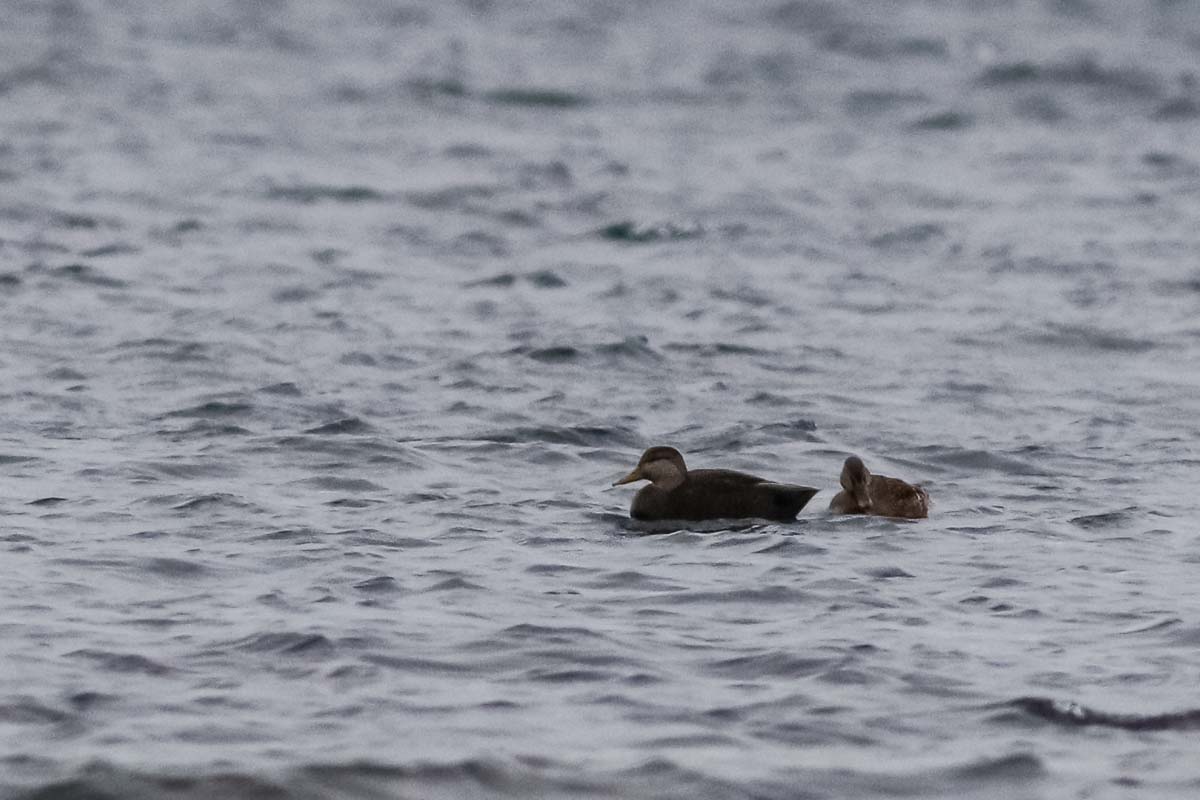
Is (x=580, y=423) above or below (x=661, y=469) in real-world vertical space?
below

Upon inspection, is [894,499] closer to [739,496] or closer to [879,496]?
[879,496]

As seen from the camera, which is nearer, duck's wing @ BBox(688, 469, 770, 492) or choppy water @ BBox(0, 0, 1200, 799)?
choppy water @ BBox(0, 0, 1200, 799)

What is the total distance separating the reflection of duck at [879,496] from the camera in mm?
11336

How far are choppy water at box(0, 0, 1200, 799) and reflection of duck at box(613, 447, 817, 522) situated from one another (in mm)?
170

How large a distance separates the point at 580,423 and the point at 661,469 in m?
2.35

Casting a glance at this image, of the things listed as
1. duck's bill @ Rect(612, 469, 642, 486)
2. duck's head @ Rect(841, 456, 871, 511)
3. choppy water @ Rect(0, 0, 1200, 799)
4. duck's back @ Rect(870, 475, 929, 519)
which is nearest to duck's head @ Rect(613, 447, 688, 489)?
duck's bill @ Rect(612, 469, 642, 486)

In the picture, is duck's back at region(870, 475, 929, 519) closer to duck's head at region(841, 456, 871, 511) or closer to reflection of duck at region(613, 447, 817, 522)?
duck's head at region(841, 456, 871, 511)

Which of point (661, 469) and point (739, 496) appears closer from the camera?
point (739, 496)

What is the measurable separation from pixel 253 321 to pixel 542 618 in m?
8.02

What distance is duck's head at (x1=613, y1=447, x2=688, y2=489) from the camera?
1155cm

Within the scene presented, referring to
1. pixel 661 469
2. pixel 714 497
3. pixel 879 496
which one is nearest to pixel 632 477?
pixel 661 469

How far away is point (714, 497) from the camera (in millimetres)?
11461

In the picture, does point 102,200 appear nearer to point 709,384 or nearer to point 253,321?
point 253,321

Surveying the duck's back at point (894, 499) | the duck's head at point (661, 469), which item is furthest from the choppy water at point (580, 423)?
the duck's head at point (661, 469)
